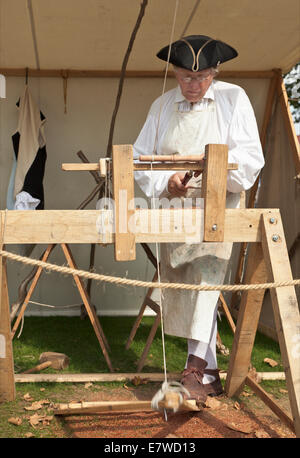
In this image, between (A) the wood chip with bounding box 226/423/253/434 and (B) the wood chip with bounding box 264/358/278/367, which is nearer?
(A) the wood chip with bounding box 226/423/253/434

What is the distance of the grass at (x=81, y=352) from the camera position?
2.60m

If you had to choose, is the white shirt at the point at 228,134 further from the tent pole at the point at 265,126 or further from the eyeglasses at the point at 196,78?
the tent pole at the point at 265,126

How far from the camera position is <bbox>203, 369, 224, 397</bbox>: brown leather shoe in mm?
2773

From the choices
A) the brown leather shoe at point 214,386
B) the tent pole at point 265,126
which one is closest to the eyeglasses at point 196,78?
the brown leather shoe at point 214,386

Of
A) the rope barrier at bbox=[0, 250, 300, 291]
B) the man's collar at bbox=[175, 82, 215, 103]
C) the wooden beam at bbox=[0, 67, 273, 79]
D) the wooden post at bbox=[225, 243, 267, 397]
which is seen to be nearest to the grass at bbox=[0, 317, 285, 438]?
the wooden post at bbox=[225, 243, 267, 397]

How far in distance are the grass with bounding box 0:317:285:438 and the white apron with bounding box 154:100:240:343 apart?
1.98 ft

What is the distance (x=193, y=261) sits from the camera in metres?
2.79

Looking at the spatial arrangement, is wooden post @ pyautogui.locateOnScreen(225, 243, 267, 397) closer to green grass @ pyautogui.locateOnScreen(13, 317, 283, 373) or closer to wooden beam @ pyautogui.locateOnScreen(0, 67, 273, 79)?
green grass @ pyautogui.locateOnScreen(13, 317, 283, 373)

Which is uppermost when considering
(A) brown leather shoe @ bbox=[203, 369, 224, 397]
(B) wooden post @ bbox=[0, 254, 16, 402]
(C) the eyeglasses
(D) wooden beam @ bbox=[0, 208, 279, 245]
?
(C) the eyeglasses

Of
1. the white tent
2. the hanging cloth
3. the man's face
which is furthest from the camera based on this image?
the hanging cloth

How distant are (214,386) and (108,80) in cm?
303

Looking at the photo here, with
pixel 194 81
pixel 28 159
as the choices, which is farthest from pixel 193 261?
pixel 28 159

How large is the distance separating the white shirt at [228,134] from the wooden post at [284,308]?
0.57 metres

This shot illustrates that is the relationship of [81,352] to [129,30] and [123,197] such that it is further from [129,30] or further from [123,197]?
[129,30]
